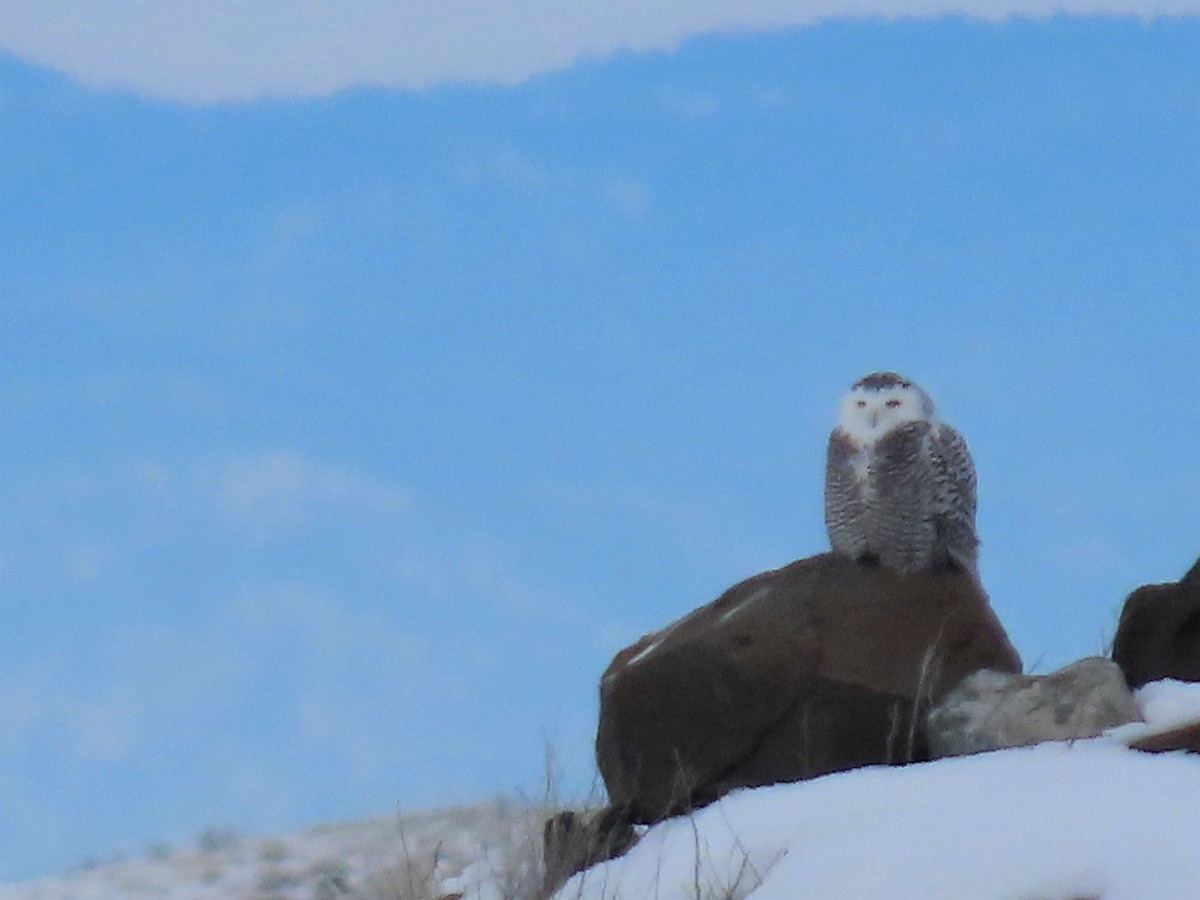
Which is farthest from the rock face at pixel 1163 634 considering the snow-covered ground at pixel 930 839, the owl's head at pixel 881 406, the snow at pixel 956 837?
the owl's head at pixel 881 406

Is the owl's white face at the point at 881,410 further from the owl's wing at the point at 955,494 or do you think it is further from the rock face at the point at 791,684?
the rock face at the point at 791,684

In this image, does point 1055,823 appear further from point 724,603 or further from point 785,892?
point 724,603

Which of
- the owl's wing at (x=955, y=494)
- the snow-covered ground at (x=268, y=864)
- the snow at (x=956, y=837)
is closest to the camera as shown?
the snow at (x=956, y=837)

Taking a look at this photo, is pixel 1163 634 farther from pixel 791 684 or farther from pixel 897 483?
pixel 791 684

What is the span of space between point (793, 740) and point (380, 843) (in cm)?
497

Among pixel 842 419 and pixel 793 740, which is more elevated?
pixel 842 419

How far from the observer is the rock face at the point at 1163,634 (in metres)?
8.04

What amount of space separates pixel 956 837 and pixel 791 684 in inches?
80.1

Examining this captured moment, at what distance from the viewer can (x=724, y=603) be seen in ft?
26.9

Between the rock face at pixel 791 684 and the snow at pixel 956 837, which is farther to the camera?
the rock face at pixel 791 684

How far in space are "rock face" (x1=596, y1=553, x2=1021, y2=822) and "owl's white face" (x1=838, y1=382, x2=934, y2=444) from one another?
2.08 feet

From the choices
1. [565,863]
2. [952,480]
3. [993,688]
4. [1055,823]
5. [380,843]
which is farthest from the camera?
[380,843]

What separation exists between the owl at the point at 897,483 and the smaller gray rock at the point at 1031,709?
0.74m

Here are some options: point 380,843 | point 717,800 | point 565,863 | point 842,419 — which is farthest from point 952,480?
point 380,843
